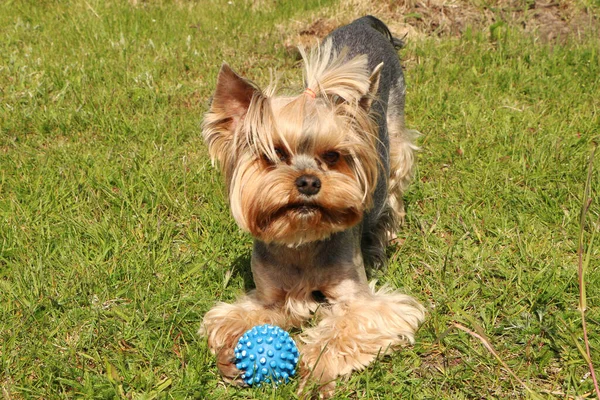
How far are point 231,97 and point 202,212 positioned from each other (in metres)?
1.68

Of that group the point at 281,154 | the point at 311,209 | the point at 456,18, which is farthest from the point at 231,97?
the point at 456,18

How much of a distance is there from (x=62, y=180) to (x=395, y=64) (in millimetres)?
2966

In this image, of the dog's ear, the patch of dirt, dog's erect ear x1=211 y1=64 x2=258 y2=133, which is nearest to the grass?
the patch of dirt

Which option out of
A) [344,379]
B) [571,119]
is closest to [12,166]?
[344,379]

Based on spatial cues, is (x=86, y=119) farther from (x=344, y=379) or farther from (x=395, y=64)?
(x=344, y=379)

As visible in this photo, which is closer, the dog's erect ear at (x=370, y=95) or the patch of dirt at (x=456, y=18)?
the dog's erect ear at (x=370, y=95)

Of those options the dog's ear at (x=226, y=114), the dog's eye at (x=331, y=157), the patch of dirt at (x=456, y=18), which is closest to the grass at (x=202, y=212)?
the patch of dirt at (x=456, y=18)

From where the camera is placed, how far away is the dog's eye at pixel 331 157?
3.67 meters

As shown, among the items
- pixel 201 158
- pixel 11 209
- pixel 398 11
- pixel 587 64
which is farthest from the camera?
pixel 398 11

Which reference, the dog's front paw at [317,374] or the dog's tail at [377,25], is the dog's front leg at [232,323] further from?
the dog's tail at [377,25]

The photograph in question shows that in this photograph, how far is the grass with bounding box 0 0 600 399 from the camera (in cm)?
368

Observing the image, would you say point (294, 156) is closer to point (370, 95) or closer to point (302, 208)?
point (302, 208)

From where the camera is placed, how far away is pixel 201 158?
5.93 meters

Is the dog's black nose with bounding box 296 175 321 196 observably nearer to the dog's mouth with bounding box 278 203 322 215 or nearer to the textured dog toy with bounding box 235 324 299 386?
the dog's mouth with bounding box 278 203 322 215
